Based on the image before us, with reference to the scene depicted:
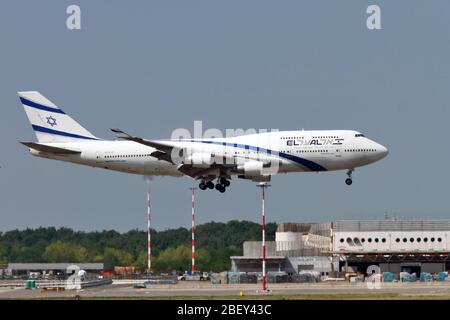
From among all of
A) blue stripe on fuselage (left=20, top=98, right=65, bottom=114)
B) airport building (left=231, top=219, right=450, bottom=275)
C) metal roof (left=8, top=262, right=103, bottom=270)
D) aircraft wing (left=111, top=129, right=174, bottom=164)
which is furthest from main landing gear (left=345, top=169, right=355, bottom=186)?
metal roof (left=8, top=262, right=103, bottom=270)

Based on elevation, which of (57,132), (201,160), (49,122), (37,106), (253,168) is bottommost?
(253,168)

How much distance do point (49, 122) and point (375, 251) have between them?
2832 inches

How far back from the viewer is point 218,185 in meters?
95.5

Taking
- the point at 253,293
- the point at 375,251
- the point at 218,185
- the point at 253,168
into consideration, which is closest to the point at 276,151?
the point at 253,168

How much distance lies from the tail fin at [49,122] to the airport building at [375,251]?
6470 centimetres

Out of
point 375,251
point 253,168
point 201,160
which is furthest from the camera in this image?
point 375,251

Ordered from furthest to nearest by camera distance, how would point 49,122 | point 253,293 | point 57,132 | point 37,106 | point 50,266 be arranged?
Answer: point 50,266
point 37,106
point 49,122
point 57,132
point 253,293

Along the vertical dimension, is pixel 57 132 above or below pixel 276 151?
above

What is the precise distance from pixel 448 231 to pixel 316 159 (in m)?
82.0

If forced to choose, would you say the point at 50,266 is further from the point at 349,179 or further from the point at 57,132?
the point at 349,179

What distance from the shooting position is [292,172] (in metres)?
92.2

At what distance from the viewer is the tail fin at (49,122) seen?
103625 mm

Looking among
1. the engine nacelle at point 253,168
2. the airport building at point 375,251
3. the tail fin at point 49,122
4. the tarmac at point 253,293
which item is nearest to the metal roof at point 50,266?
the airport building at point 375,251
